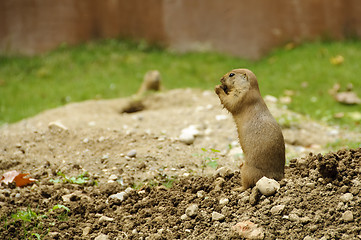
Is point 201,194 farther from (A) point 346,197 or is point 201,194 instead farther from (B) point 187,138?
(B) point 187,138

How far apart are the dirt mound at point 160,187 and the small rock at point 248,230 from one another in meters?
0.02

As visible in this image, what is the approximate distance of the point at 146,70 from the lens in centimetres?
828

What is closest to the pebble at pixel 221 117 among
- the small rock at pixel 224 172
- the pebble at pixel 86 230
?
the small rock at pixel 224 172

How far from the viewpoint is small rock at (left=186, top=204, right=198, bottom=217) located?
2.66 m

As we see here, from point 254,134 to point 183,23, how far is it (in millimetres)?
6567

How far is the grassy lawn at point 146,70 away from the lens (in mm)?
6656

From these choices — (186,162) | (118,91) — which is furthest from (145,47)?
(186,162)

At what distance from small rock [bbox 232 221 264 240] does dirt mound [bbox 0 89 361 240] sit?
Result: 0.02 meters

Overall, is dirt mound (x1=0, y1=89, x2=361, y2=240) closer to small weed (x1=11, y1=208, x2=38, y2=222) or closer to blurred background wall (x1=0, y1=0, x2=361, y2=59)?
small weed (x1=11, y1=208, x2=38, y2=222)


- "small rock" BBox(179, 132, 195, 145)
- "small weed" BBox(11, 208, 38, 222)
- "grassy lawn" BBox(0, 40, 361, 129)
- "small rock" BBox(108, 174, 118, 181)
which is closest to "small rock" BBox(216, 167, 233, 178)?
"small rock" BBox(108, 174, 118, 181)

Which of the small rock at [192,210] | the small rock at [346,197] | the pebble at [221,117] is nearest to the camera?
the small rock at [346,197]

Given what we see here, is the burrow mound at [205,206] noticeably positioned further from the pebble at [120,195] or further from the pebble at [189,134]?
the pebble at [189,134]

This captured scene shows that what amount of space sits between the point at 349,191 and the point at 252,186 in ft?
1.84

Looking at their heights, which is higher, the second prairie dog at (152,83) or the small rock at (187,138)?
the small rock at (187,138)
